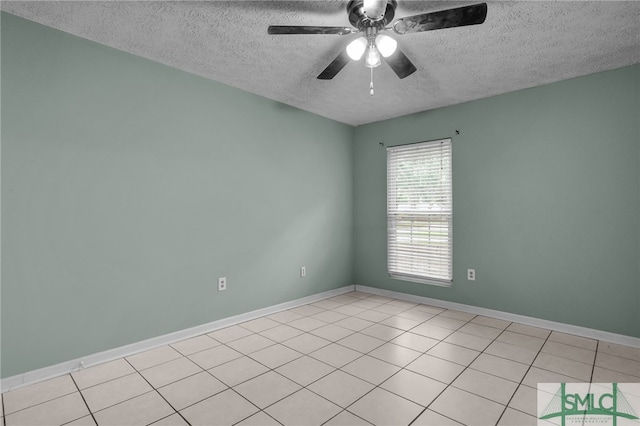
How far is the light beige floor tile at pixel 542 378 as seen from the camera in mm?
2273

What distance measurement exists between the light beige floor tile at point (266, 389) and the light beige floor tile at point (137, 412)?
466mm

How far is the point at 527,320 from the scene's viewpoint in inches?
138

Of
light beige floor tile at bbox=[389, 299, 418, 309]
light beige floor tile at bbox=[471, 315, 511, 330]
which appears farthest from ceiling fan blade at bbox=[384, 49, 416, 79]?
light beige floor tile at bbox=[389, 299, 418, 309]

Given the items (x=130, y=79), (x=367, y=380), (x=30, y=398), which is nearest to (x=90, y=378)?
(x=30, y=398)

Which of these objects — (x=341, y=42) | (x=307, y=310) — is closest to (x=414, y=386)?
(x=307, y=310)

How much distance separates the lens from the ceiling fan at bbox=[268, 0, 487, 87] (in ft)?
5.93

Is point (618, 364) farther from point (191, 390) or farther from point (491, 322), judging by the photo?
point (191, 390)

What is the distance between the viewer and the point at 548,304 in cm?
338

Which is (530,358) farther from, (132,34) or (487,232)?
(132,34)

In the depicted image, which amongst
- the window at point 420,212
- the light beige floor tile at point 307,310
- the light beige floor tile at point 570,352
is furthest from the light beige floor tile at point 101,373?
the light beige floor tile at point 570,352

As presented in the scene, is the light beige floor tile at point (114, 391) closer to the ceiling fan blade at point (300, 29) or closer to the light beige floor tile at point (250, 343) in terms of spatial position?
the light beige floor tile at point (250, 343)

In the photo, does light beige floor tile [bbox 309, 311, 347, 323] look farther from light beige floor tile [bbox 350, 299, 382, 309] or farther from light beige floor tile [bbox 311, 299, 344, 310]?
light beige floor tile [bbox 350, 299, 382, 309]

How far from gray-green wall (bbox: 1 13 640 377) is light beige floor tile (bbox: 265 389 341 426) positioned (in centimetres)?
153

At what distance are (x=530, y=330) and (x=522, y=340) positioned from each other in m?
0.37
